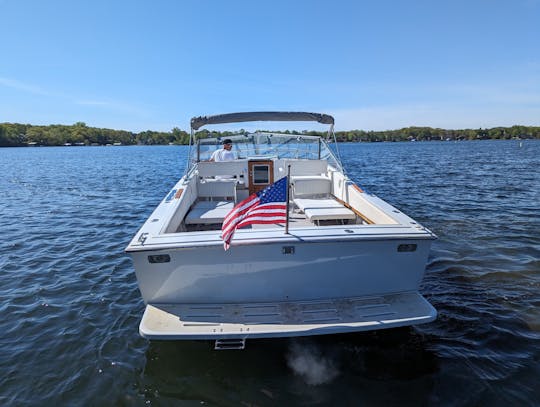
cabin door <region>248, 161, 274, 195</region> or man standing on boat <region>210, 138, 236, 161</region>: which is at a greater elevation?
man standing on boat <region>210, 138, 236, 161</region>

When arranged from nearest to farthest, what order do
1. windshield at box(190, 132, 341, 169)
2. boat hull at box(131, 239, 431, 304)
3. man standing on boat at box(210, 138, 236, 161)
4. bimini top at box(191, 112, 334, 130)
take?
boat hull at box(131, 239, 431, 304) < bimini top at box(191, 112, 334, 130) < man standing on boat at box(210, 138, 236, 161) < windshield at box(190, 132, 341, 169)

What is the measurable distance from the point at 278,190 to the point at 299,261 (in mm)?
823

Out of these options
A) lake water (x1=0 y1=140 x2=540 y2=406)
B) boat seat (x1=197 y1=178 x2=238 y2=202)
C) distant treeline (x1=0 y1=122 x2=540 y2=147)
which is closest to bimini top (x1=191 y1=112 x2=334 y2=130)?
boat seat (x1=197 y1=178 x2=238 y2=202)

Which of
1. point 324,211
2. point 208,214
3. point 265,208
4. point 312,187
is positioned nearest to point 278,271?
point 265,208

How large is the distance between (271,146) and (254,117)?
187cm

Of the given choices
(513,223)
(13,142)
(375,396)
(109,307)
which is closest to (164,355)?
(109,307)

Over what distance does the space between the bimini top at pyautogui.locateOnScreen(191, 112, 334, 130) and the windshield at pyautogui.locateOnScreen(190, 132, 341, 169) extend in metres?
1.37

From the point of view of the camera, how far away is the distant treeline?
108750mm

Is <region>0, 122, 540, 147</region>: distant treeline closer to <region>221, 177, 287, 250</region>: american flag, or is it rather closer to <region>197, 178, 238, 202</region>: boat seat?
<region>197, 178, 238, 202</region>: boat seat

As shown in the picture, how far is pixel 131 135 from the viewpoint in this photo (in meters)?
150

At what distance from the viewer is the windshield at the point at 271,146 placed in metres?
8.98

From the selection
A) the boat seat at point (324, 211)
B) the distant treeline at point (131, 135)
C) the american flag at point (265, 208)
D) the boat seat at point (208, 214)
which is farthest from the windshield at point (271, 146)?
the distant treeline at point (131, 135)

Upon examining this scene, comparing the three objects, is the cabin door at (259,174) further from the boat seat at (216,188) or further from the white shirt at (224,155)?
the boat seat at (216,188)

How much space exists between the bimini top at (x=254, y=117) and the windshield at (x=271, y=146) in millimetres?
1366
